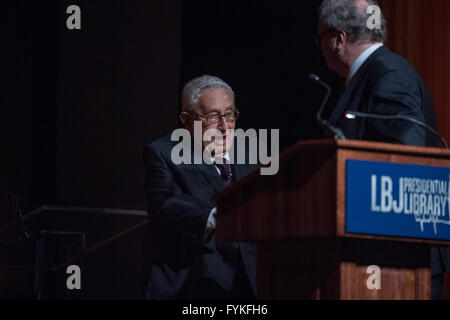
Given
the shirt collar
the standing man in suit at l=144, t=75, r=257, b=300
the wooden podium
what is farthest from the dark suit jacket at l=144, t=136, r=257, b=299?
the wooden podium

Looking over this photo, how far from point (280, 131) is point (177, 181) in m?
1.70

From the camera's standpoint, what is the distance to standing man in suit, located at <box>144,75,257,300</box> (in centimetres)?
370

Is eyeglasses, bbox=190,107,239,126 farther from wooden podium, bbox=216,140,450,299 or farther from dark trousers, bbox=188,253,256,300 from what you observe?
wooden podium, bbox=216,140,450,299

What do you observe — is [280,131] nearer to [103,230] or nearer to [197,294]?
[103,230]

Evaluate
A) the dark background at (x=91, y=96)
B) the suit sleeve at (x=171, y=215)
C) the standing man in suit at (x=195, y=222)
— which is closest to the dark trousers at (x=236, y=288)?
the standing man in suit at (x=195, y=222)

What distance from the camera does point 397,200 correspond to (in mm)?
2523

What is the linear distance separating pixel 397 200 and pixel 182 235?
152 centimetres

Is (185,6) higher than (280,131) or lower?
higher

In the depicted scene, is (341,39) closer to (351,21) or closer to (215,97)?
(351,21)

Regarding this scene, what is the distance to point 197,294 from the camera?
12.4 feet

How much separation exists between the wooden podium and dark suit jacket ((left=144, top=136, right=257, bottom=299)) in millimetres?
905

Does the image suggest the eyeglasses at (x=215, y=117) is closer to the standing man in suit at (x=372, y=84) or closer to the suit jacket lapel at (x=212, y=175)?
the suit jacket lapel at (x=212, y=175)
